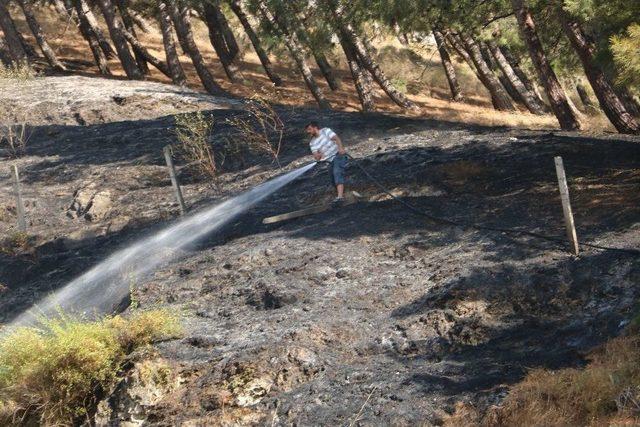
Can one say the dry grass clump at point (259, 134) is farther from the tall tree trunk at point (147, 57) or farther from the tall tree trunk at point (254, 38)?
the tall tree trunk at point (147, 57)

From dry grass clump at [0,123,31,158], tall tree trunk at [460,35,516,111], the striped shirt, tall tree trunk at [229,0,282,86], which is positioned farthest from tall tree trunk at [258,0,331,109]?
the striped shirt

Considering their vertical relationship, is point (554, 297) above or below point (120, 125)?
below

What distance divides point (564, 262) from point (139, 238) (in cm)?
787

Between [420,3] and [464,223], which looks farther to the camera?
[420,3]

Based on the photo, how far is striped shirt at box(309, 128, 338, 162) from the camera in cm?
1364

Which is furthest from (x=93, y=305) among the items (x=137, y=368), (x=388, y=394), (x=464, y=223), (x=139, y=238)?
(x=388, y=394)

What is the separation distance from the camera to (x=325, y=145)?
13.7 meters

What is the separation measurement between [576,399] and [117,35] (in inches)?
937

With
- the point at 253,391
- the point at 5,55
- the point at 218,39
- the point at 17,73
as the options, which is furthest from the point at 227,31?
the point at 253,391

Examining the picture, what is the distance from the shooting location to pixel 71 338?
866 centimetres

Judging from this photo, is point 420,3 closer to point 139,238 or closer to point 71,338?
point 139,238

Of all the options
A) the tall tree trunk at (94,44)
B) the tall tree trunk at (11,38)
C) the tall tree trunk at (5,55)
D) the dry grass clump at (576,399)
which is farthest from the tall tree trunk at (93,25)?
the dry grass clump at (576,399)

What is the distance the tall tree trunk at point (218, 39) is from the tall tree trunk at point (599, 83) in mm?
15075

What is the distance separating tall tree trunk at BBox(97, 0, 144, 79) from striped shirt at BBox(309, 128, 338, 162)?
15831mm
